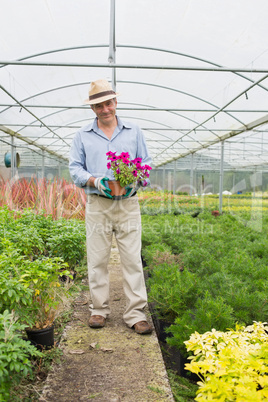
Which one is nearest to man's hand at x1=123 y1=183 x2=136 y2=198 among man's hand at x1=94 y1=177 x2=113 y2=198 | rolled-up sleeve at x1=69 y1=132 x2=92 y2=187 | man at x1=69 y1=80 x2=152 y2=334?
man at x1=69 y1=80 x2=152 y2=334

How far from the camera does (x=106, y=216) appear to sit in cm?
253

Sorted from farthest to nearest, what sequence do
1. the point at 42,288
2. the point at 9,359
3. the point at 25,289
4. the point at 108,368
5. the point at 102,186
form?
the point at 102,186 → the point at 42,288 → the point at 108,368 → the point at 25,289 → the point at 9,359

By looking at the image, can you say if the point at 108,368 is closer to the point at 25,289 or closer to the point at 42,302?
the point at 42,302

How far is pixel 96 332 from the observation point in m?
2.41

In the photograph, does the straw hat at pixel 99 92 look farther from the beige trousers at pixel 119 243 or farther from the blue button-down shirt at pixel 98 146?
the beige trousers at pixel 119 243

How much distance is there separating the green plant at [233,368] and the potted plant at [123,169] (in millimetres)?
1197

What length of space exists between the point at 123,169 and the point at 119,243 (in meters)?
0.57

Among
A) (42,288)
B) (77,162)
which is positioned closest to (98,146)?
(77,162)

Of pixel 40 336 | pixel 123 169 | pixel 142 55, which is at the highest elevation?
pixel 142 55

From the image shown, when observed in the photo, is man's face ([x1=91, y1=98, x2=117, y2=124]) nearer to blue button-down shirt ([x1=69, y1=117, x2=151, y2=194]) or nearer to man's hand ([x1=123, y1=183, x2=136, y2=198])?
blue button-down shirt ([x1=69, y1=117, x2=151, y2=194])

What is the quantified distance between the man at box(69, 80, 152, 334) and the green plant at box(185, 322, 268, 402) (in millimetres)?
979

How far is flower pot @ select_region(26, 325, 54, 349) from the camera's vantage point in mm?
2061

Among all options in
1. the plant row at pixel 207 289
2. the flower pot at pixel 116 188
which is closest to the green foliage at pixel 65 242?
the plant row at pixel 207 289

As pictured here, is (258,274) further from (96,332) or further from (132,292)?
(96,332)
